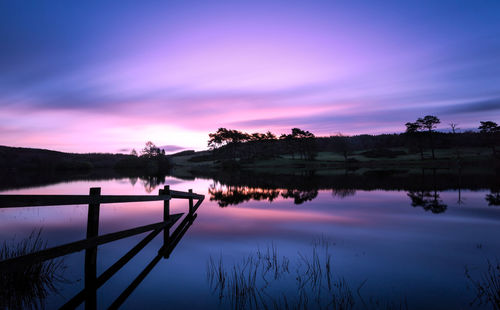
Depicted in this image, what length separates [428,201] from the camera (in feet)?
74.1

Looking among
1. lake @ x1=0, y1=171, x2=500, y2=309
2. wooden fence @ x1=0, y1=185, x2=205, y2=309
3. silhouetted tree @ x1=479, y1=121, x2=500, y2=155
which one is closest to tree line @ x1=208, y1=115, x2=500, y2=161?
silhouetted tree @ x1=479, y1=121, x2=500, y2=155

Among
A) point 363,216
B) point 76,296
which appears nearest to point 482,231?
point 363,216

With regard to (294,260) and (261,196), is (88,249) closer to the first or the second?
(294,260)

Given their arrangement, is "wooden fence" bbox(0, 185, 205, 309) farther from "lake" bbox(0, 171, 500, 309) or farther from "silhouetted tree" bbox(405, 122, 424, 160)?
"silhouetted tree" bbox(405, 122, 424, 160)

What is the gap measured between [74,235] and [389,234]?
14.6 metres

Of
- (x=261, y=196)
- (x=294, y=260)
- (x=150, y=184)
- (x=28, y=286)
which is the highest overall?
(x=28, y=286)

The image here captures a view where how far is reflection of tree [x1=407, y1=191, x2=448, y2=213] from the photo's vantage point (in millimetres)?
19500

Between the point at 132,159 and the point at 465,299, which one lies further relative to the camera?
the point at 132,159

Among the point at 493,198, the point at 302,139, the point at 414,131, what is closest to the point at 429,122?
the point at 414,131

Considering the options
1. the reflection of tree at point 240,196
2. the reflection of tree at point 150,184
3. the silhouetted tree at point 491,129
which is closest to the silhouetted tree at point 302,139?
the silhouetted tree at point 491,129

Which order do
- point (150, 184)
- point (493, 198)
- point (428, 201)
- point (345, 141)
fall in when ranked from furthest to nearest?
point (345, 141)
point (150, 184)
point (493, 198)
point (428, 201)

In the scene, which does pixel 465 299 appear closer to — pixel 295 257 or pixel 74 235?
pixel 295 257

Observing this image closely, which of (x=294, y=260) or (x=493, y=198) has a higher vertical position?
(x=493, y=198)

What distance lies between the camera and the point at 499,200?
22.2 meters
